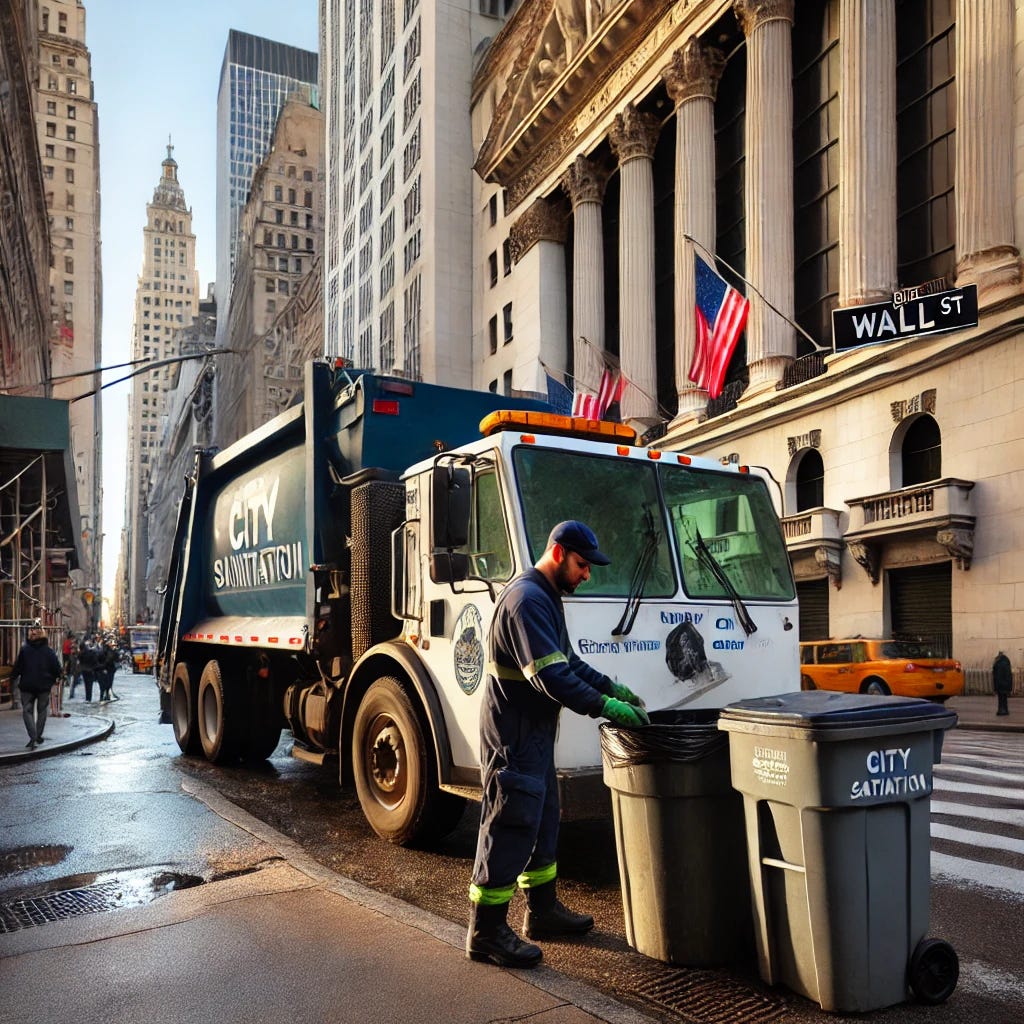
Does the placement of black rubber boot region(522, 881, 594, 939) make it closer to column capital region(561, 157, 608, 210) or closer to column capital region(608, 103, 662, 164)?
column capital region(608, 103, 662, 164)

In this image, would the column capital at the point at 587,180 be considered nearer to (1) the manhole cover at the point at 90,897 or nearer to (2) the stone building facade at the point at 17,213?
(2) the stone building facade at the point at 17,213

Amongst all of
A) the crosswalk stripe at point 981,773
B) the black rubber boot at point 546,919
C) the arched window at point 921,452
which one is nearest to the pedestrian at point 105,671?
the arched window at point 921,452

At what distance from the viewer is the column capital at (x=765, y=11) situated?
1108 inches

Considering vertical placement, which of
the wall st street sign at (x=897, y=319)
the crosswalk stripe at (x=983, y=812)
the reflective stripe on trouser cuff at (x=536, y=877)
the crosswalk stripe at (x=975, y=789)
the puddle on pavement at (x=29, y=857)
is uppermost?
the wall st street sign at (x=897, y=319)

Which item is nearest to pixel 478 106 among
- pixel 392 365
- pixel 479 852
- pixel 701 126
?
pixel 392 365

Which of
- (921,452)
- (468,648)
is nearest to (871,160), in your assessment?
(921,452)

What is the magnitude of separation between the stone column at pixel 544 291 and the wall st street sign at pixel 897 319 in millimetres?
23887

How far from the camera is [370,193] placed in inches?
2672

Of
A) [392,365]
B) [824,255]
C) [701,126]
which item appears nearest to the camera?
[824,255]

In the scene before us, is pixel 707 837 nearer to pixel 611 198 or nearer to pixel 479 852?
pixel 479 852

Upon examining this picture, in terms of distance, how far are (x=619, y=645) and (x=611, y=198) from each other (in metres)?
36.3

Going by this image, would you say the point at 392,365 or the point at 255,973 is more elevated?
the point at 392,365

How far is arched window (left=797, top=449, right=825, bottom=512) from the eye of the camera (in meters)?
27.0

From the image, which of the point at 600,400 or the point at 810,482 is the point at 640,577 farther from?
the point at 810,482
